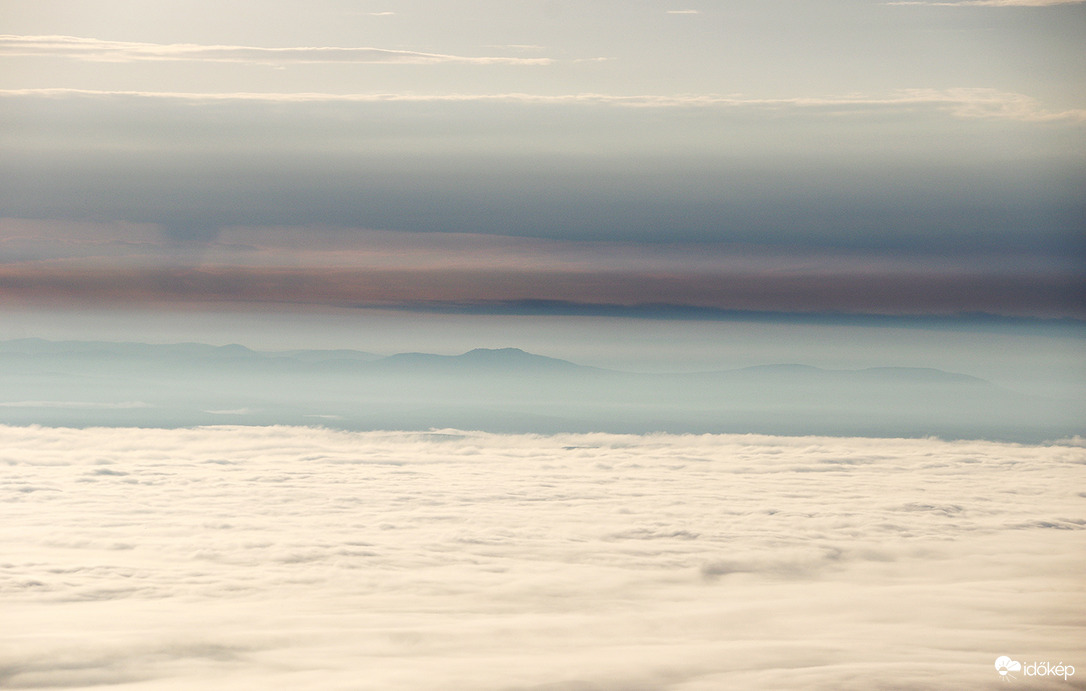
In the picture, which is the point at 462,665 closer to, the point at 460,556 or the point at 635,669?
the point at 635,669

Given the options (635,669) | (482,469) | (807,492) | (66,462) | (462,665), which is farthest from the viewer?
(482,469)

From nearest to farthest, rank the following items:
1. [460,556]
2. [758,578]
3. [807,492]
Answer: [758,578], [460,556], [807,492]

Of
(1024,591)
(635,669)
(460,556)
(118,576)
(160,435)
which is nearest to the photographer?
(635,669)

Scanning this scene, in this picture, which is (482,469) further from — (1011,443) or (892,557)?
(1011,443)

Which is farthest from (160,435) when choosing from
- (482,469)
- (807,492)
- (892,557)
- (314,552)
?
(892,557)

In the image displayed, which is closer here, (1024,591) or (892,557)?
(1024,591)

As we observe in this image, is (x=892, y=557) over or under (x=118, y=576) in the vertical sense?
under

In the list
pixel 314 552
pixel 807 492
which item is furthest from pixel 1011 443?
pixel 314 552

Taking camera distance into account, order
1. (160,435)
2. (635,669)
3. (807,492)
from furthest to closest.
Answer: (160,435) < (807,492) < (635,669)

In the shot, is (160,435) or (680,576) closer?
(680,576)
